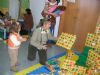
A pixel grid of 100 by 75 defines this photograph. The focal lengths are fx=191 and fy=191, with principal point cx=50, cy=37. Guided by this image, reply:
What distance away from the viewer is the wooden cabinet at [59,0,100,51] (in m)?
4.24

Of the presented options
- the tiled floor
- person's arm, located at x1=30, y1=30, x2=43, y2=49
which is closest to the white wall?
→ the tiled floor

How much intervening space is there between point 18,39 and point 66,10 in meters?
1.86

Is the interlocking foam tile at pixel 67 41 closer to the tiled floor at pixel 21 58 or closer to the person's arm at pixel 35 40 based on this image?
the person's arm at pixel 35 40

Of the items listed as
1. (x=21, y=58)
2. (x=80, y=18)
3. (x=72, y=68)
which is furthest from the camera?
(x=80, y=18)

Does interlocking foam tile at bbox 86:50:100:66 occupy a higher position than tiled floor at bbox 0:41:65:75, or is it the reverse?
interlocking foam tile at bbox 86:50:100:66

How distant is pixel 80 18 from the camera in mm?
4453

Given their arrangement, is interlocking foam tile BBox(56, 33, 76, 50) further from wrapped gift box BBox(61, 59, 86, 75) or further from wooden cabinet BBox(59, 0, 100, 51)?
wooden cabinet BBox(59, 0, 100, 51)

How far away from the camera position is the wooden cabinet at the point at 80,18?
4.24m

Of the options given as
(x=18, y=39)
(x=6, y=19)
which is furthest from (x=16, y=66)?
(x=6, y=19)

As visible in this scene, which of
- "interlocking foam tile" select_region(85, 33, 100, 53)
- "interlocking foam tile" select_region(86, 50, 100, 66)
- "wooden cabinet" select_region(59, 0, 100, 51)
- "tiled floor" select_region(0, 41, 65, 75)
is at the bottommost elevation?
"tiled floor" select_region(0, 41, 65, 75)

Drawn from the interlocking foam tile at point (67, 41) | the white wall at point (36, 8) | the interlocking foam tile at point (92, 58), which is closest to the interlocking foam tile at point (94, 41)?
the interlocking foam tile at point (92, 58)

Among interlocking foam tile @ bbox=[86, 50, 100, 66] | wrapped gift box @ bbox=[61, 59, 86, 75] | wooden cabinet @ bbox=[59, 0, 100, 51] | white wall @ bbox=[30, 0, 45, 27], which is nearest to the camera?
wrapped gift box @ bbox=[61, 59, 86, 75]

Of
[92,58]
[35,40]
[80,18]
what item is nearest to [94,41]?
[92,58]

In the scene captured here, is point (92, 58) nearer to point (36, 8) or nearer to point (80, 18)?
point (80, 18)
